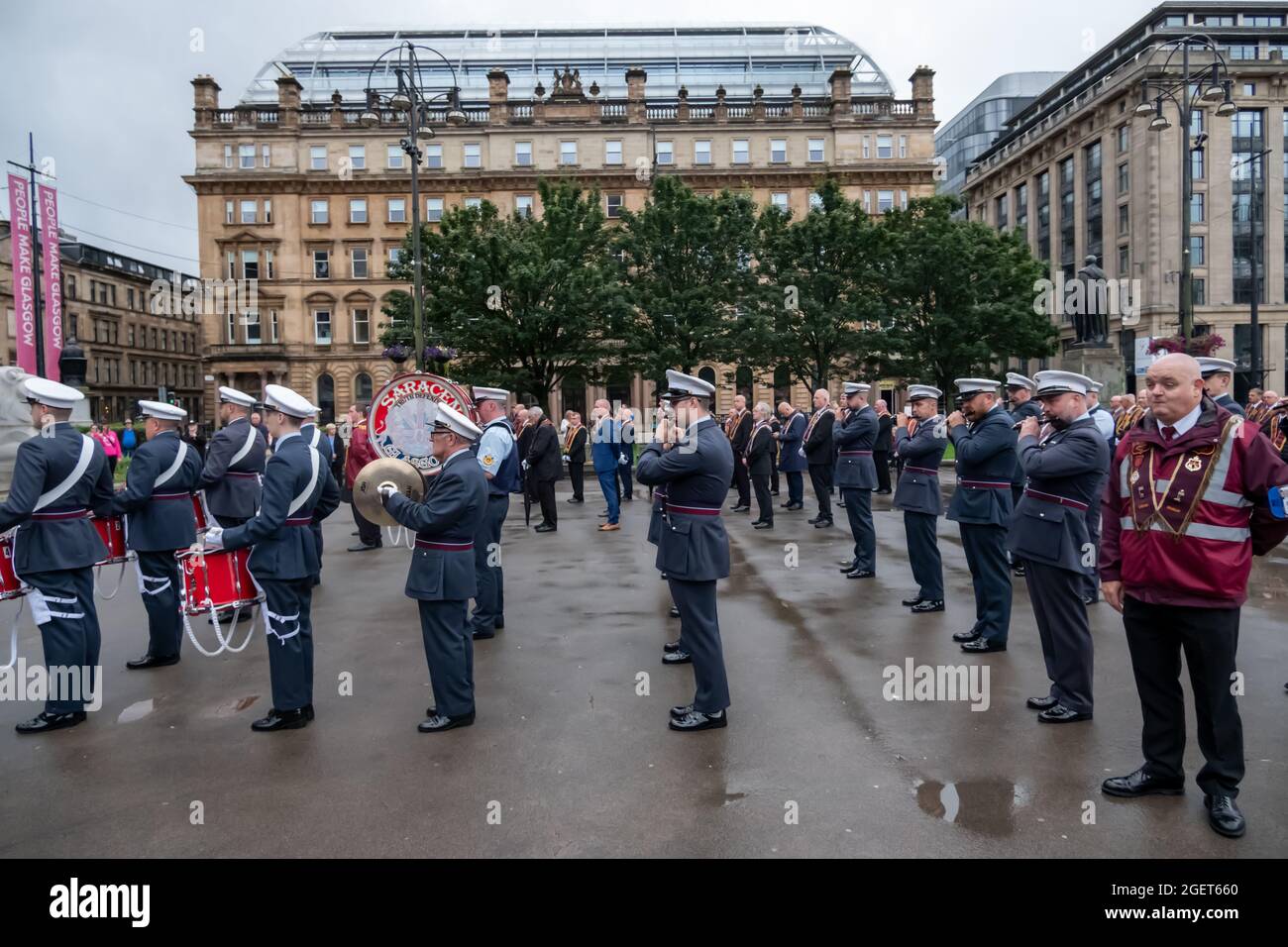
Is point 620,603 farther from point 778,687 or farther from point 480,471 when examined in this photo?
point 480,471

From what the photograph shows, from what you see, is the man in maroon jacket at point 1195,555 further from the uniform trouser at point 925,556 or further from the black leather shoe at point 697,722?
the uniform trouser at point 925,556

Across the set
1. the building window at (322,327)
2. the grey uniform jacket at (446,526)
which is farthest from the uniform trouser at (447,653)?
the building window at (322,327)

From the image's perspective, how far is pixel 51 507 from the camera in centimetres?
604

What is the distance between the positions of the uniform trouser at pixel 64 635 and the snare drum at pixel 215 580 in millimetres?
624

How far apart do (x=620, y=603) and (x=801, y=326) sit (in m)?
25.7

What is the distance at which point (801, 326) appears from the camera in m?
33.3

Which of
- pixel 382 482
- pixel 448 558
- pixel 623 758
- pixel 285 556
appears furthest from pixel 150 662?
pixel 623 758

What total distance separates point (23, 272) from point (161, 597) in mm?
19673

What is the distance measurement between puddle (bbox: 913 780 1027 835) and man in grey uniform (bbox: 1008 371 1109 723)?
1219mm

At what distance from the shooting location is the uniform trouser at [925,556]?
8.71 metres

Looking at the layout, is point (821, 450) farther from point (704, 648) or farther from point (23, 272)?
point (23, 272)

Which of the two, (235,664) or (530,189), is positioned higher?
(530,189)
